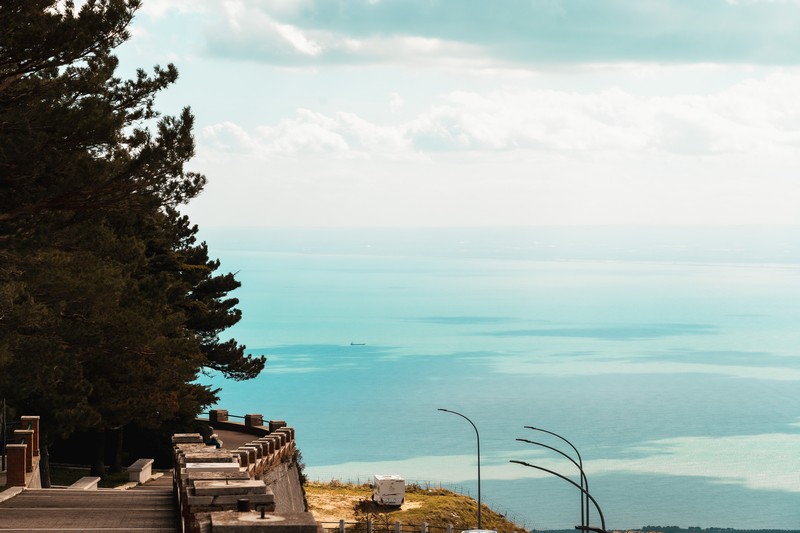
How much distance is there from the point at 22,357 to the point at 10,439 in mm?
6836

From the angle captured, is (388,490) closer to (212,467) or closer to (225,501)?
(212,467)

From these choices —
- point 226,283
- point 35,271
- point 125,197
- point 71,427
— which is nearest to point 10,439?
point 71,427

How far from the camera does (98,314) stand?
116ft

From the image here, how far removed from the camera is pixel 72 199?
28.9 metres

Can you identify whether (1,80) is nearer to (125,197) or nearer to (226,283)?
(125,197)

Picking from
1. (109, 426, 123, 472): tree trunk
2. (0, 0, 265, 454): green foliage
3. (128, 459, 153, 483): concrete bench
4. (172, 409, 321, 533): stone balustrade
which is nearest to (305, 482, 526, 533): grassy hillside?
(109, 426, 123, 472): tree trunk

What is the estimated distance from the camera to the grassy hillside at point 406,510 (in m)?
64.3

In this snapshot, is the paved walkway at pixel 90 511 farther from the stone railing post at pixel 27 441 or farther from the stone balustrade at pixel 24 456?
the stone railing post at pixel 27 441

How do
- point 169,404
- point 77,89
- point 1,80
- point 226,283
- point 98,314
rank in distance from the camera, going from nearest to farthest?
point 1,80 < point 77,89 < point 98,314 < point 169,404 < point 226,283

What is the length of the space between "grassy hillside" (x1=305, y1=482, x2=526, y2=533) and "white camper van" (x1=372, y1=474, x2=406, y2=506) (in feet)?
1.56

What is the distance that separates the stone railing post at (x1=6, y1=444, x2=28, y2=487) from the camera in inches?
1152

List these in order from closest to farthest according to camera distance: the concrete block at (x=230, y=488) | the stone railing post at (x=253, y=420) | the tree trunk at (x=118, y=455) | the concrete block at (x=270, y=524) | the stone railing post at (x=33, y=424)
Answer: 1. the concrete block at (x=270, y=524)
2. the concrete block at (x=230, y=488)
3. the stone railing post at (x=33, y=424)
4. the tree trunk at (x=118, y=455)
5. the stone railing post at (x=253, y=420)

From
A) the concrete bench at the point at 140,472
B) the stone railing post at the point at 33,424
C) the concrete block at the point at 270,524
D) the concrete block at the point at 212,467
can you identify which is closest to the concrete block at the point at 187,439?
the stone railing post at the point at 33,424

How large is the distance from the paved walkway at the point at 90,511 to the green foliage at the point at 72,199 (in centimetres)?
372
